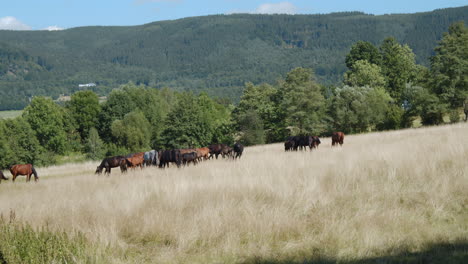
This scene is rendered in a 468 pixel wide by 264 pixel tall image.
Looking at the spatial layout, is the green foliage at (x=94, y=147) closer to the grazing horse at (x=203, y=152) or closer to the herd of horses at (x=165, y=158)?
the herd of horses at (x=165, y=158)

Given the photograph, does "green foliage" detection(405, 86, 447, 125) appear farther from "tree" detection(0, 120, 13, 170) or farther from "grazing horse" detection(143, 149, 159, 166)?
"tree" detection(0, 120, 13, 170)

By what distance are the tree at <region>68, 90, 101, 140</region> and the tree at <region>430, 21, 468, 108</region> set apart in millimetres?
61715

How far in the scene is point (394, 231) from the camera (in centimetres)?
814

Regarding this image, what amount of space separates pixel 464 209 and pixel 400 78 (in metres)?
79.1

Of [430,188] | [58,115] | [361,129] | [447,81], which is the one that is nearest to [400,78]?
[361,129]

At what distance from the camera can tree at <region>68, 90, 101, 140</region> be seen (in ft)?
296

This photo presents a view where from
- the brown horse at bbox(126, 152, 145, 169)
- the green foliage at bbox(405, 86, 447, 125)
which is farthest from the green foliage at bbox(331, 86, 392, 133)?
the brown horse at bbox(126, 152, 145, 169)

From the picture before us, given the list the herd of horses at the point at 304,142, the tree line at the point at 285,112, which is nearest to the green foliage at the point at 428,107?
the tree line at the point at 285,112

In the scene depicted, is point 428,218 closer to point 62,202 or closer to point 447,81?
point 62,202

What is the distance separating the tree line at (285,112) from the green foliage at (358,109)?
5.6 inches

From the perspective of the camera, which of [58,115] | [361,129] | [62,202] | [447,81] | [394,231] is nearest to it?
[394,231]

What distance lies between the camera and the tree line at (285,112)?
57562mm

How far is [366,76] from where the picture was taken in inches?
3093

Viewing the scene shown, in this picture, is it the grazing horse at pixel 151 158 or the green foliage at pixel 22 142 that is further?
the green foliage at pixel 22 142
